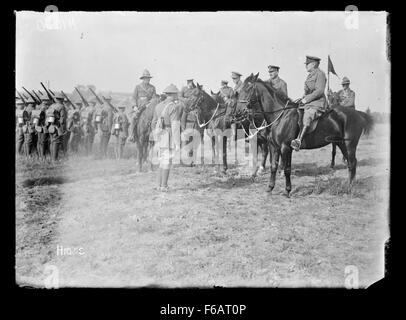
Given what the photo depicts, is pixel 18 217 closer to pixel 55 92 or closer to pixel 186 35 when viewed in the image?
pixel 55 92

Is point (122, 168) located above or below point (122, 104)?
below

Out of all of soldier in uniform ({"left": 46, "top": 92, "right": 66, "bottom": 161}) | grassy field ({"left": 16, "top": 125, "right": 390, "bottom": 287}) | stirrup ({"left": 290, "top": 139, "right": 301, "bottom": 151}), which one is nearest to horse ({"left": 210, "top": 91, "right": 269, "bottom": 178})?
grassy field ({"left": 16, "top": 125, "right": 390, "bottom": 287})

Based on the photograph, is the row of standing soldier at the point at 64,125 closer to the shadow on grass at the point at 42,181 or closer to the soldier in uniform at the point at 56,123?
the soldier in uniform at the point at 56,123

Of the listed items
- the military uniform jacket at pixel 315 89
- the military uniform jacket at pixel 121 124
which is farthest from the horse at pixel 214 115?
the military uniform jacket at pixel 121 124

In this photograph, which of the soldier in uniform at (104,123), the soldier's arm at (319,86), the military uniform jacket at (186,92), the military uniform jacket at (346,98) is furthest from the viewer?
the soldier in uniform at (104,123)

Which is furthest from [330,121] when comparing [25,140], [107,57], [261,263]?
[25,140]

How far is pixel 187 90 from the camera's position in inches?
282

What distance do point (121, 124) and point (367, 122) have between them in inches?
135

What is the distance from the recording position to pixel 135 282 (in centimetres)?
662

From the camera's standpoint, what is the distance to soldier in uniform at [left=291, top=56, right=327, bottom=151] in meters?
6.94

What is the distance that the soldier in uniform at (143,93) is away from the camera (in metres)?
Answer: 7.03

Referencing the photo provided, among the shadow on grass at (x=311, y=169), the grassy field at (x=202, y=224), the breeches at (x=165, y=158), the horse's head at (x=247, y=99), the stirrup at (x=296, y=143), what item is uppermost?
the horse's head at (x=247, y=99)

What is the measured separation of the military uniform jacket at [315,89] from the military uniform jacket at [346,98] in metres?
0.24

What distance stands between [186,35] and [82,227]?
2927 mm
